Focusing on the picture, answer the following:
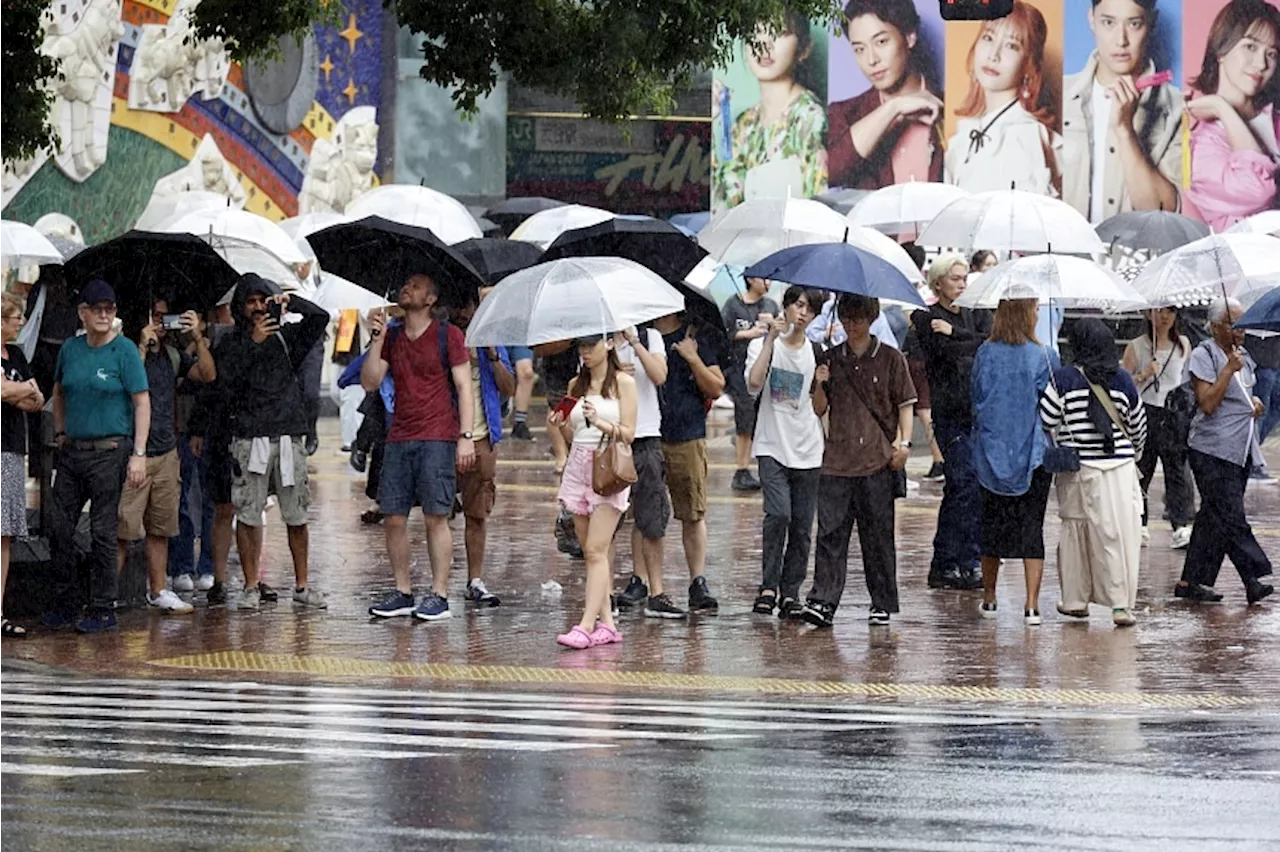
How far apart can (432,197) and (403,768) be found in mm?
10216

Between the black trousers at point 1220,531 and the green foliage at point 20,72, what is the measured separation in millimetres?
6964

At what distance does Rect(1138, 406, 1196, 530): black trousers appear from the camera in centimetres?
1678

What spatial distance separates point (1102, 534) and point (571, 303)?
3.01 meters

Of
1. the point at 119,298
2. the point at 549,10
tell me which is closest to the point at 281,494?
the point at 119,298

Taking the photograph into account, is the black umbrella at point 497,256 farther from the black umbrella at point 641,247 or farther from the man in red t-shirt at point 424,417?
the man in red t-shirt at point 424,417

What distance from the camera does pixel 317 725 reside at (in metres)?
10.0

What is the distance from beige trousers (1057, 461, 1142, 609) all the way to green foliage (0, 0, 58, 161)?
21.0 feet

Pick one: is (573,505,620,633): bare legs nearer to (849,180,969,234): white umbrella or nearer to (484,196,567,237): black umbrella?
(849,180,969,234): white umbrella

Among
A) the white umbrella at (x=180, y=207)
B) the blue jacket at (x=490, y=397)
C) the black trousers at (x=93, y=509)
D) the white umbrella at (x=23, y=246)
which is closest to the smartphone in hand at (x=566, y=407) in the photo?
the blue jacket at (x=490, y=397)

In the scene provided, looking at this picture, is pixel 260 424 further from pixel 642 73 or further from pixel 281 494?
pixel 642 73

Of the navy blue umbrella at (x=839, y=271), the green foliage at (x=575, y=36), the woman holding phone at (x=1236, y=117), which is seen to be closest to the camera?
the navy blue umbrella at (x=839, y=271)

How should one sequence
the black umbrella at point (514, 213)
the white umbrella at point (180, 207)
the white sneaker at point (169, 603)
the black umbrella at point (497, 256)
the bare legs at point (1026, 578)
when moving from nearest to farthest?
the bare legs at point (1026, 578) < the white sneaker at point (169, 603) < the black umbrella at point (497, 256) < the white umbrella at point (180, 207) < the black umbrella at point (514, 213)

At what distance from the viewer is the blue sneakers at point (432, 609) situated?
13805 millimetres

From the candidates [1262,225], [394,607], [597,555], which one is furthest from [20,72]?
[1262,225]
